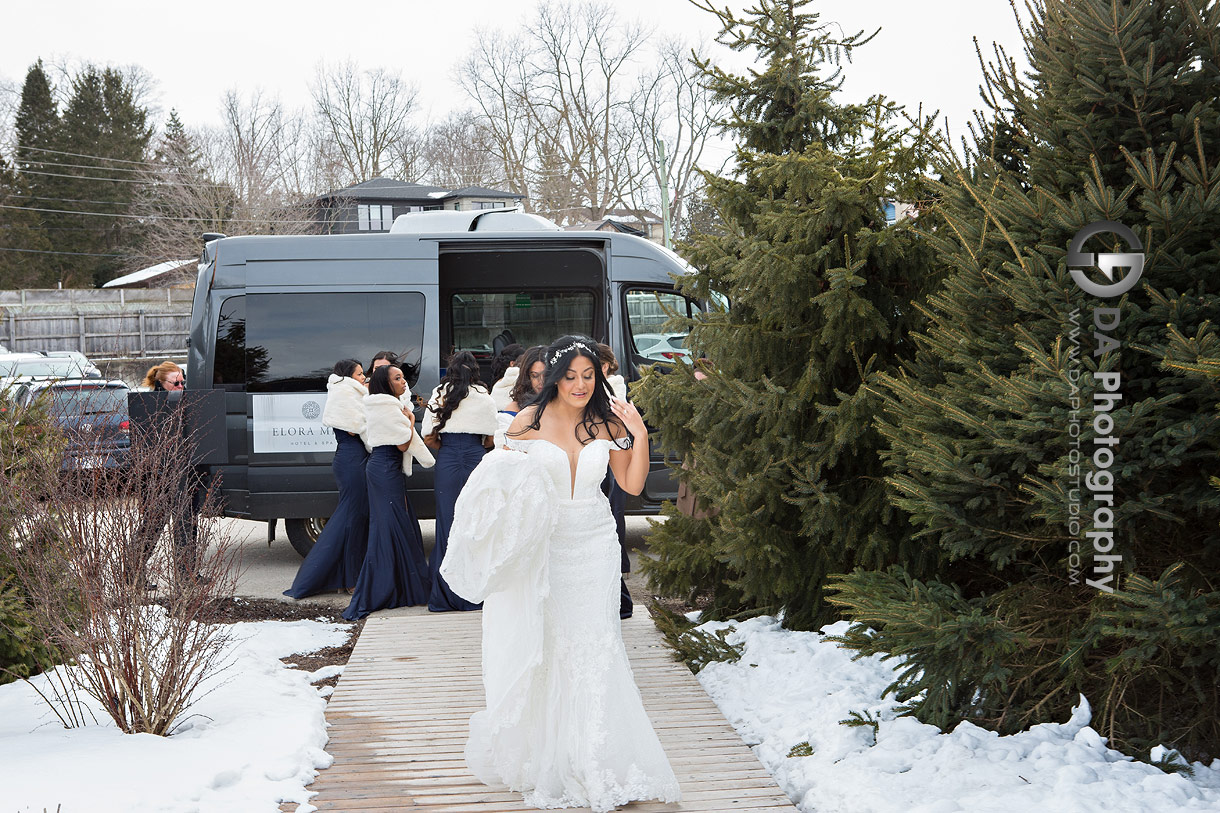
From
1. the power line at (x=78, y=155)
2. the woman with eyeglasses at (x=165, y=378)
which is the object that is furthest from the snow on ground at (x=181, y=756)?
the power line at (x=78, y=155)

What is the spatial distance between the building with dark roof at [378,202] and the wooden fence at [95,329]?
11.6 meters

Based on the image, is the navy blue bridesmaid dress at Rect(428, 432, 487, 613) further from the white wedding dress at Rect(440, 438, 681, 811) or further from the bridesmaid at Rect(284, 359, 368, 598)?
the white wedding dress at Rect(440, 438, 681, 811)

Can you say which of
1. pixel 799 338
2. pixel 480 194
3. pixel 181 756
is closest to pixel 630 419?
pixel 799 338

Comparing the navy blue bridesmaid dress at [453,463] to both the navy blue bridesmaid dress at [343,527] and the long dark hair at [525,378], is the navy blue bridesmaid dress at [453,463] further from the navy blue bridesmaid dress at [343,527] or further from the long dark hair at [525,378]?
the long dark hair at [525,378]

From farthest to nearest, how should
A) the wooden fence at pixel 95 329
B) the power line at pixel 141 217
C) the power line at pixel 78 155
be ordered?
1. the power line at pixel 78 155
2. the power line at pixel 141 217
3. the wooden fence at pixel 95 329

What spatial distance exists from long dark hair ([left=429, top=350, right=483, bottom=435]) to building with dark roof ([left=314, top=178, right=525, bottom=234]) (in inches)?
1704

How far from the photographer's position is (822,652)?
5.32 meters

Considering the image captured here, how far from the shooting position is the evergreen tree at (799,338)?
5.35 metres

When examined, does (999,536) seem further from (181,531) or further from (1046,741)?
(181,531)

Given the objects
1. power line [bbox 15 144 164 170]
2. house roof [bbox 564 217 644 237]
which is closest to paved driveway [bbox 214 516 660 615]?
house roof [bbox 564 217 644 237]

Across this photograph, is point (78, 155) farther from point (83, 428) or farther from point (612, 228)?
point (83, 428)

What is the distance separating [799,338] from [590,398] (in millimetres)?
1744

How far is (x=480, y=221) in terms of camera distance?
1088cm

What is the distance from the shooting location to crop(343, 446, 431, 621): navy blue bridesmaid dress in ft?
26.2
